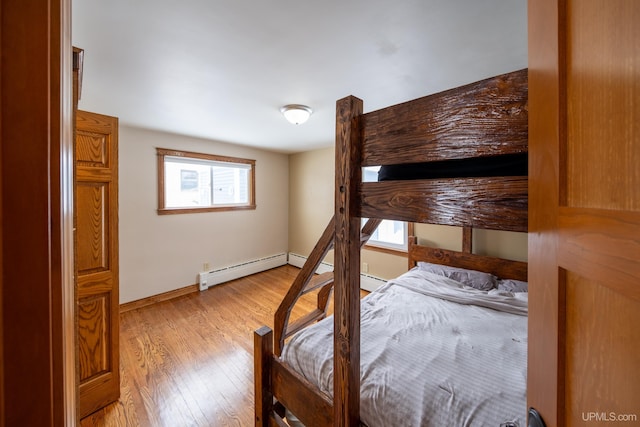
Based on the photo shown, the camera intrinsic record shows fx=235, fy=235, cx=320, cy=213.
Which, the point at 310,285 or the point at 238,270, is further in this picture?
the point at 238,270

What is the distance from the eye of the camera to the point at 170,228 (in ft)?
10.7

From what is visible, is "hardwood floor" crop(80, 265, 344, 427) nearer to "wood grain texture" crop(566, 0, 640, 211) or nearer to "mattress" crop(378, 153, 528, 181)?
"mattress" crop(378, 153, 528, 181)

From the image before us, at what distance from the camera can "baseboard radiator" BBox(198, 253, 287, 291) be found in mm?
3538

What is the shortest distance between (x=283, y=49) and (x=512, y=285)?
2.75 metres

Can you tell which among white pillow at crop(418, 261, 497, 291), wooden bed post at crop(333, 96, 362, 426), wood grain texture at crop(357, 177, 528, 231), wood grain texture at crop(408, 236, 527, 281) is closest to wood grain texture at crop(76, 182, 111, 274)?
wooden bed post at crop(333, 96, 362, 426)

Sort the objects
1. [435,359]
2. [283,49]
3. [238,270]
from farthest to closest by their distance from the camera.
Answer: [238,270] → [283,49] → [435,359]

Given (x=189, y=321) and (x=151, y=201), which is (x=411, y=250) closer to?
(x=189, y=321)

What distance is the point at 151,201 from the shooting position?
309 cm

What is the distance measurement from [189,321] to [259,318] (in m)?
0.78

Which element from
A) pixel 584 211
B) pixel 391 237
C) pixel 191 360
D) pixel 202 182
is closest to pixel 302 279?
pixel 584 211

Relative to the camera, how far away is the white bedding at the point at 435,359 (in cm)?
93

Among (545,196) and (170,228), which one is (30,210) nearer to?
(545,196)

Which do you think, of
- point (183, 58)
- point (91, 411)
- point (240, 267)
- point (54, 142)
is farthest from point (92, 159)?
point (240, 267)

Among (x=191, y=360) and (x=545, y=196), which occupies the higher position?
(x=545, y=196)
